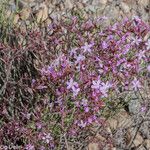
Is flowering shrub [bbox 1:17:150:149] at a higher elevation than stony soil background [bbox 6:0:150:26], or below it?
below

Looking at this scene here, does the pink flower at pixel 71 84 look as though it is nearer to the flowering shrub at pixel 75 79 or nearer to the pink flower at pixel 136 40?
the flowering shrub at pixel 75 79

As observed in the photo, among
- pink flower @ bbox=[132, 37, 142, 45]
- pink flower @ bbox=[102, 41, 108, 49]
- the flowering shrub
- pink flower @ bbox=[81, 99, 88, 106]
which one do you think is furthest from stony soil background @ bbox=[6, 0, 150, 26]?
pink flower @ bbox=[81, 99, 88, 106]

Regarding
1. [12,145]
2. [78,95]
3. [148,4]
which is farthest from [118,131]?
[148,4]

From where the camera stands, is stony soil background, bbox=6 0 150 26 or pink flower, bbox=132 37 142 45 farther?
stony soil background, bbox=6 0 150 26

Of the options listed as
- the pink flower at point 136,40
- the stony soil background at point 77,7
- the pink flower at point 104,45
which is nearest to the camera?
the pink flower at point 104,45

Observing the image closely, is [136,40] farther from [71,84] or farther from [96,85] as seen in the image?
[71,84]

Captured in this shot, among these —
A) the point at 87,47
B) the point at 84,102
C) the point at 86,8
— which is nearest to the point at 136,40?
the point at 87,47

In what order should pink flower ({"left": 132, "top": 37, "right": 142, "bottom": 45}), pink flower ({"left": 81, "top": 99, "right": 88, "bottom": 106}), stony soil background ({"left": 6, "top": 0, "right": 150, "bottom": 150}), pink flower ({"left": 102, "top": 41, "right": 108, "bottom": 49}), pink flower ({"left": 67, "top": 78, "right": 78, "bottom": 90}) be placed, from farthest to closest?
stony soil background ({"left": 6, "top": 0, "right": 150, "bottom": 150})
pink flower ({"left": 132, "top": 37, "right": 142, "bottom": 45})
pink flower ({"left": 102, "top": 41, "right": 108, "bottom": 49})
pink flower ({"left": 81, "top": 99, "right": 88, "bottom": 106})
pink flower ({"left": 67, "top": 78, "right": 78, "bottom": 90})

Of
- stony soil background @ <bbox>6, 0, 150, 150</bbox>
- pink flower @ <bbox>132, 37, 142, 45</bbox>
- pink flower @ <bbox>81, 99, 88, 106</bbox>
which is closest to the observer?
pink flower @ <bbox>81, 99, 88, 106</bbox>

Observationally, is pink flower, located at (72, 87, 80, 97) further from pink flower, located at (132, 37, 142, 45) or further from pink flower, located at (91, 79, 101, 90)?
pink flower, located at (132, 37, 142, 45)

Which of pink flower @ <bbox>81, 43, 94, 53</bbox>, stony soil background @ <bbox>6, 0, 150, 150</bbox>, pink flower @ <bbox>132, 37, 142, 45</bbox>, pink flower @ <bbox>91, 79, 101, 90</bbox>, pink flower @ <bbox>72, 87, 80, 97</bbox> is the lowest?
pink flower @ <bbox>72, 87, 80, 97</bbox>

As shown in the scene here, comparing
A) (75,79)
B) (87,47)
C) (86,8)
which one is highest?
(86,8)

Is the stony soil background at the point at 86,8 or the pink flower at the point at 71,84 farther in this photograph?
the stony soil background at the point at 86,8

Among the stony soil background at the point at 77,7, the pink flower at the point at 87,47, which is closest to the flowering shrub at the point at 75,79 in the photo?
the pink flower at the point at 87,47
